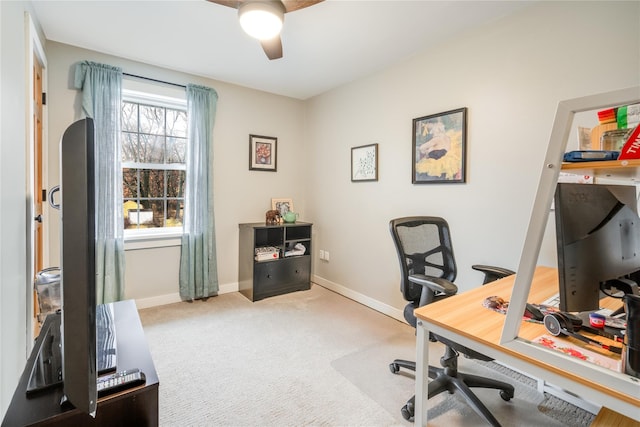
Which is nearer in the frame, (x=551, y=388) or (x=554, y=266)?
(x=551, y=388)

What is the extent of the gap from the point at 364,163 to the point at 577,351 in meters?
2.52

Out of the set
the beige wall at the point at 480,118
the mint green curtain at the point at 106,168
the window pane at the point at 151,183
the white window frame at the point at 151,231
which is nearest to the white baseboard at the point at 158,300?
the mint green curtain at the point at 106,168

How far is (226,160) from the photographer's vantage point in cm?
352

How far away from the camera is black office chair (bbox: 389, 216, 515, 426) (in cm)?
161

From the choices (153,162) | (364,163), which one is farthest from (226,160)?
(364,163)

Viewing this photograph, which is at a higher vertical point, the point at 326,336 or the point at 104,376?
the point at 104,376

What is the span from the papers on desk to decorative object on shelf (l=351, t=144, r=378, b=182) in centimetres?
225

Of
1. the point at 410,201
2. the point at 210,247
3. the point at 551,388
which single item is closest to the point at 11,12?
the point at 210,247

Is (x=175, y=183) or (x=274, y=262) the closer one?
(x=175, y=183)

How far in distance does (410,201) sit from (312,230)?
161 cm

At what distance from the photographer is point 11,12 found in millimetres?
1447

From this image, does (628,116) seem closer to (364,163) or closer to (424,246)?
(424,246)

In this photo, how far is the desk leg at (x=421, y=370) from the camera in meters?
1.27

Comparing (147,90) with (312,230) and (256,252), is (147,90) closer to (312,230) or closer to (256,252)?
(256,252)
